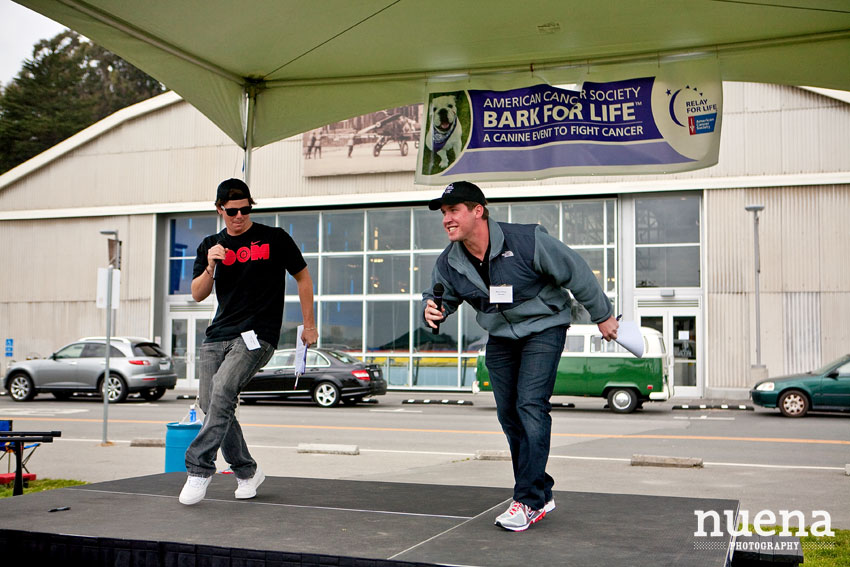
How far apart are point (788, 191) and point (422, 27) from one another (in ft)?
72.4

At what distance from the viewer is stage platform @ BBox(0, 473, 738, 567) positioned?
3.80 m

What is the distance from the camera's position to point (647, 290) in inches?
1054

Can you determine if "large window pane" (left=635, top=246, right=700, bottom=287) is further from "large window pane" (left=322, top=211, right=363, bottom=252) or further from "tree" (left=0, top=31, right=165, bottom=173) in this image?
"tree" (left=0, top=31, right=165, bottom=173)

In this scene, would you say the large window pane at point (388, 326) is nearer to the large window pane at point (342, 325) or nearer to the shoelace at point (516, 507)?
the large window pane at point (342, 325)

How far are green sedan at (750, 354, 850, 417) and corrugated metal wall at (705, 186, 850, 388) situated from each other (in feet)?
19.6

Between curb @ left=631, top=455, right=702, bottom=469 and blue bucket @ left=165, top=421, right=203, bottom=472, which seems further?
curb @ left=631, top=455, right=702, bottom=469

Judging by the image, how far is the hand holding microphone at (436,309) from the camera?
453 cm

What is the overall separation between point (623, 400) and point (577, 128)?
1458 centimetres

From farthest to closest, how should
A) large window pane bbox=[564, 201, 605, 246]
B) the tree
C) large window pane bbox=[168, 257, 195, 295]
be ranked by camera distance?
1. the tree
2. large window pane bbox=[168, 257, 195, 295]
3. large window pane bbox=[564, 201, 605, 246]

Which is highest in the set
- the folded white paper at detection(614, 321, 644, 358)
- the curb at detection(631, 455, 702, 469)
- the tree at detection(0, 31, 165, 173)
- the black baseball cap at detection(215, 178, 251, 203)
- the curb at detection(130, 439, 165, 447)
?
the tree at detection(0, 31, 165, 173)

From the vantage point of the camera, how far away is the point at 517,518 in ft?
14.3

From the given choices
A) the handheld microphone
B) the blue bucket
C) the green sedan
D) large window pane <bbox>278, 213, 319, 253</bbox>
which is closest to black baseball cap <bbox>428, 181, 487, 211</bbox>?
the handheld microphone

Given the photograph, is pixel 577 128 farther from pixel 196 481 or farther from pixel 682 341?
pixel 682 341

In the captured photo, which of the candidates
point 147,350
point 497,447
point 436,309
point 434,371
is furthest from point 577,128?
point 434,371
